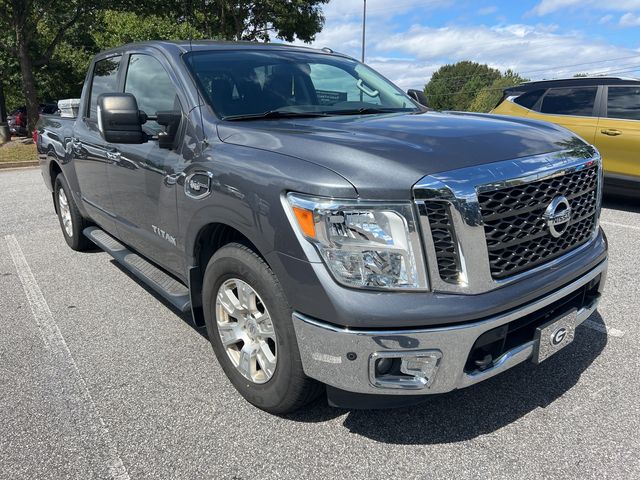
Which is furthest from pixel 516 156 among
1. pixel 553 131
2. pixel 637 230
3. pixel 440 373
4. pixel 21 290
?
pixel 637 230

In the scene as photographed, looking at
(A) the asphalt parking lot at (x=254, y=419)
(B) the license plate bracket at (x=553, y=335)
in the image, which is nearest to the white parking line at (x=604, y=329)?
(A) the asphalt parking lot at (x=254, y=419)

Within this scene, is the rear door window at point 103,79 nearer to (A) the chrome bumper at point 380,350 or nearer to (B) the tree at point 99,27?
(A) the chrome bumper at point 380,350

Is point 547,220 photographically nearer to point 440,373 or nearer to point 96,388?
point 440,373

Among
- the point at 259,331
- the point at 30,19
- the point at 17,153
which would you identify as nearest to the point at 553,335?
the point at 259,331

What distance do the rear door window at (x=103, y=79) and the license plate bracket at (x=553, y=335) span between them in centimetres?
344

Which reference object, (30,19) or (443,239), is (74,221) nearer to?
(443,239)

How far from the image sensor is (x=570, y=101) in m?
7.35

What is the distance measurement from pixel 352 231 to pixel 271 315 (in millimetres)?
583

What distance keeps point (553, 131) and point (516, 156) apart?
65 cm

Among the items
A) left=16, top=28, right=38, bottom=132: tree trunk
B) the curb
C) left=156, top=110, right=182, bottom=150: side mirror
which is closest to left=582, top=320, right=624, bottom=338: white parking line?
left=156, top=110, right=182, bottom=150: side mirror

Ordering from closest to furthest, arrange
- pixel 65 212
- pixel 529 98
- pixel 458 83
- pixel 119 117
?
1. pixel 119 117
2. pixel 65 212
3. pixel 529 98
4. pixel 458 83

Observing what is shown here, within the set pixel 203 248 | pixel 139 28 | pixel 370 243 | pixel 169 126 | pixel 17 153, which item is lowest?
pixel 17 153

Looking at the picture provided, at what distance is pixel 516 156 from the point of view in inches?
90.3

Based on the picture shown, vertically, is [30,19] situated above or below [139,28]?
above
